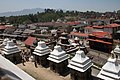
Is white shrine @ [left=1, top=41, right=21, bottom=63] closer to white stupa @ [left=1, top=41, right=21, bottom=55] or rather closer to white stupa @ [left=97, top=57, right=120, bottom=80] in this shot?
white stupa @ [left=1, top=41, right=21, bottom=55]

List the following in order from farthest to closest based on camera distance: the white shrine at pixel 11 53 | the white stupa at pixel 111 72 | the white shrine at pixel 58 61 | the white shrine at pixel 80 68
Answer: the white shrine at pixel 11 53 → the white shrine at pixel 58 61 → the white shrine at pixel 80 68 → the white stupa at pixel 111 72

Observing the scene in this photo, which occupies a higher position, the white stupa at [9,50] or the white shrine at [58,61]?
the white stupa at [9,50]

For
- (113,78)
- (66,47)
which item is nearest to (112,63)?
(113,78)

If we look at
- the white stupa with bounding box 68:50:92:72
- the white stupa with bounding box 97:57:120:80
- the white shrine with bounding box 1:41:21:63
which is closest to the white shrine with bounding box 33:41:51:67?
the white shrine with bounding box 1:41:21:63

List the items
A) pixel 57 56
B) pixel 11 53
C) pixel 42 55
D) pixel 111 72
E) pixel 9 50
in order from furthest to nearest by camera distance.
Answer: pixel 9 50, pixel 11 53, pixel 42 55, pixel 57 56, pixel 111 72

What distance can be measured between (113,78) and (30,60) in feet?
56.1

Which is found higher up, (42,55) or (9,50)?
(9,50)

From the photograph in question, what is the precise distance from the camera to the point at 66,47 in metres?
34.1

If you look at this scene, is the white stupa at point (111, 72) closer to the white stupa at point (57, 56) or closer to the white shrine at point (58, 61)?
the white shrine at point (58, 61)

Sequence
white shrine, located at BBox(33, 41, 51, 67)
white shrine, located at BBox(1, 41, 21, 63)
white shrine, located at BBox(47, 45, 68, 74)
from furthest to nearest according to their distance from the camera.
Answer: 1. white shrine, located at BBox(1, 41, 21, 63)
2. white shrine, located at BBox(33, 41, 51, 67)
3. white shrine, located at BBox(47, 45, 68, 74)

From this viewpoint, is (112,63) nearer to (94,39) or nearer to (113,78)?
(113,78)

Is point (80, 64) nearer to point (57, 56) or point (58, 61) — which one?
point (58, 61)

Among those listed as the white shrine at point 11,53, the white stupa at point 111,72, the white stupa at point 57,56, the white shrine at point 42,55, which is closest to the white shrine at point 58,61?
the white stupa at point 57,56

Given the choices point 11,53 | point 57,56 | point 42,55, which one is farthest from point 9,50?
point 57,56
